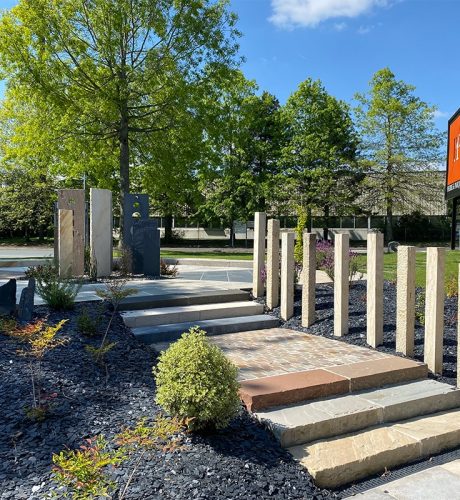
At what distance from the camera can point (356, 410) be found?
3.69 metres

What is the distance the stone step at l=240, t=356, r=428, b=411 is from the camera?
3674 mm

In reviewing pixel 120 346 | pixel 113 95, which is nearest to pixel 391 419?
pixel 120 346

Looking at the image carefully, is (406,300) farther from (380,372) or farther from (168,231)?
(168,231)

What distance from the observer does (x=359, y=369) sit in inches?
171

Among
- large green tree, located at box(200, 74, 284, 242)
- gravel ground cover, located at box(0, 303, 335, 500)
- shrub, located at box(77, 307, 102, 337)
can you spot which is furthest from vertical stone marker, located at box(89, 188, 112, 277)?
large green tree, located at box(200, 74, 284, 242)

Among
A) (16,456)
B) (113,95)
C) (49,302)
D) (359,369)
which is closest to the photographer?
(16,456)

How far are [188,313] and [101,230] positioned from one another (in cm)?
461

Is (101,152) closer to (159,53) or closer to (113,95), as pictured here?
(113,95)

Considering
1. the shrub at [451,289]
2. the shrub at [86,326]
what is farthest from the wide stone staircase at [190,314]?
the shrub at [451,289]

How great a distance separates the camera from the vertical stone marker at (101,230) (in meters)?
9.84

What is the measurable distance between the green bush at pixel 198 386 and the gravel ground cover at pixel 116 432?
7.0 inches

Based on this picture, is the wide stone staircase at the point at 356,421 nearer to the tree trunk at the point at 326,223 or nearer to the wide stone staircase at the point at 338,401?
the wide stone staircase at the point at 338,401

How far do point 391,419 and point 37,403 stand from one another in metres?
2.82

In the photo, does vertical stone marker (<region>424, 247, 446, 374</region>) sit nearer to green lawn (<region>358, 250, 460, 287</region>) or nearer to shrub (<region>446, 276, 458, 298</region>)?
shrub (<region>446, 276, 458, 298</region>)
